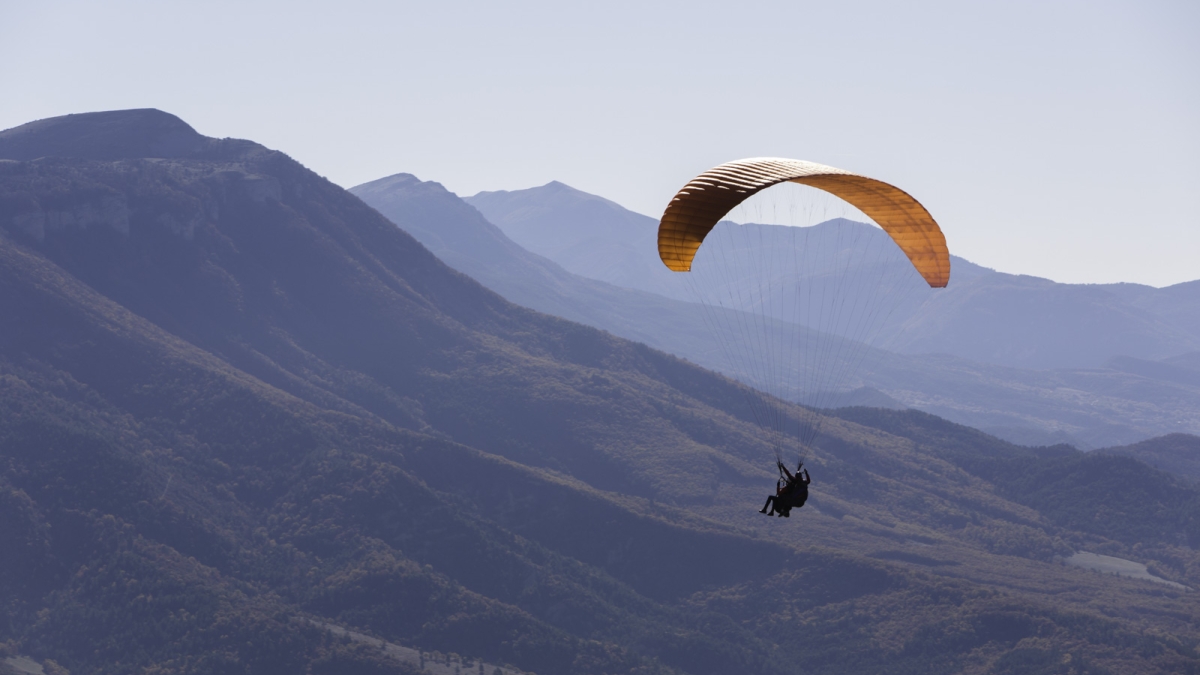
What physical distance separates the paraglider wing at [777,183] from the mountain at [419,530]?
75044 millimetres

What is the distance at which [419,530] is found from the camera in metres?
138

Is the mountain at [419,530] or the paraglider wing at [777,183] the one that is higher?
the paraglider wing at [777,183]

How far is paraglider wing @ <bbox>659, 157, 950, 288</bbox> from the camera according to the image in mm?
39719

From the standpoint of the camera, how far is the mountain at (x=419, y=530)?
372 feet

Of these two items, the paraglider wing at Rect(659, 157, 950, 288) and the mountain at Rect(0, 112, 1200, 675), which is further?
the mountain at Rect(0, 112, 1200, 675)

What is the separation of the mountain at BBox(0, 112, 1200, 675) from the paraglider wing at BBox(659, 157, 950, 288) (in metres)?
75.0

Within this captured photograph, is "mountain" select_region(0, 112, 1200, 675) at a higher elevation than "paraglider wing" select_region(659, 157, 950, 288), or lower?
lower

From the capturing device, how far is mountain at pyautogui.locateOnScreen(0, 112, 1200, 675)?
113250 millimetres

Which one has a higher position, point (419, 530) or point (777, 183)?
point (777, 183)

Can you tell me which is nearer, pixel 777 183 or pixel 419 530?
pixel 777 183

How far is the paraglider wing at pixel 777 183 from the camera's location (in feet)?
130

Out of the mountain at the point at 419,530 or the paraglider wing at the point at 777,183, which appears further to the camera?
the mountain at the point at 419,530

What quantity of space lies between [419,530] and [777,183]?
108 m

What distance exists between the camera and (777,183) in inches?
1547
